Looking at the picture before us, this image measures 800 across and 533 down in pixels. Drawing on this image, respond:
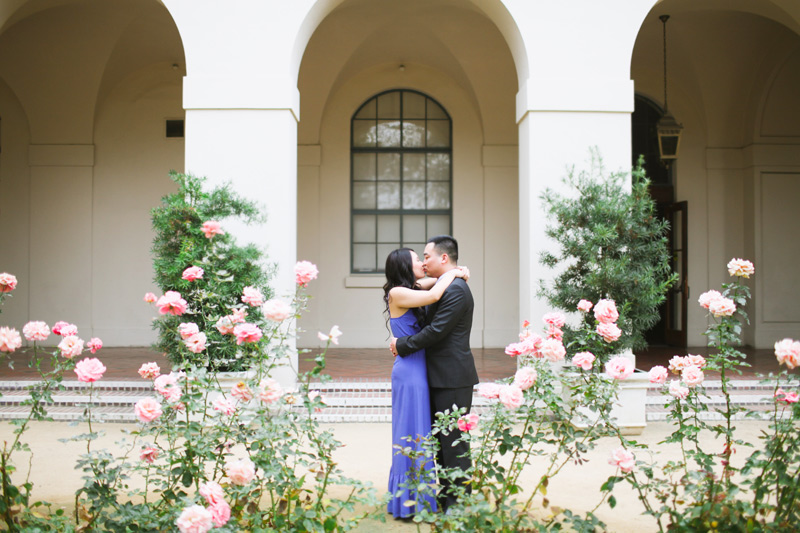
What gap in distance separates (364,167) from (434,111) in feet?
5.50

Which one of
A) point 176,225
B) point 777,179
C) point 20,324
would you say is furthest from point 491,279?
point 20,324

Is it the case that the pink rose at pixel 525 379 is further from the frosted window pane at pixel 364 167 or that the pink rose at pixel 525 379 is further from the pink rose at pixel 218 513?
the frosted window pane at pixel 364 167

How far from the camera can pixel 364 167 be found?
11.7m

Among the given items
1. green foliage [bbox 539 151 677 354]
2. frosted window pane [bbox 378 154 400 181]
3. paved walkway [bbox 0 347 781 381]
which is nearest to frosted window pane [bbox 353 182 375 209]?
frosted window pane [bbox 378 154 400 181]

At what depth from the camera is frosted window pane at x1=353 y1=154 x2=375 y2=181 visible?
11.7 meters

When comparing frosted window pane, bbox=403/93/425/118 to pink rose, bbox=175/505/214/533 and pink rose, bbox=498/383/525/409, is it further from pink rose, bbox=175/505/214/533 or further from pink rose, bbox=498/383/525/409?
pink rose, bbox=175/505/214/533

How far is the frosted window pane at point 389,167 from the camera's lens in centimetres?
1170

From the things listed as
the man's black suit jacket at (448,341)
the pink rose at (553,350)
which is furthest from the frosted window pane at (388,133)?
the pink rose at (553,350)

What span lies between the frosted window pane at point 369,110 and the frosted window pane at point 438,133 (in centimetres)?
107

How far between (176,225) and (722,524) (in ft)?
17.3

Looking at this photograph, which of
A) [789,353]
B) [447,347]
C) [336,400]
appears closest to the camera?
[789,353]

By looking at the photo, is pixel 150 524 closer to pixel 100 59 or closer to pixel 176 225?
pixel 176 225

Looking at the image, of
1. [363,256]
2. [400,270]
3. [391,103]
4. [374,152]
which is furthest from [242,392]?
[391,103]

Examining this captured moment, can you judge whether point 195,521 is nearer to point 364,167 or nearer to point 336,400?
point 336,400
